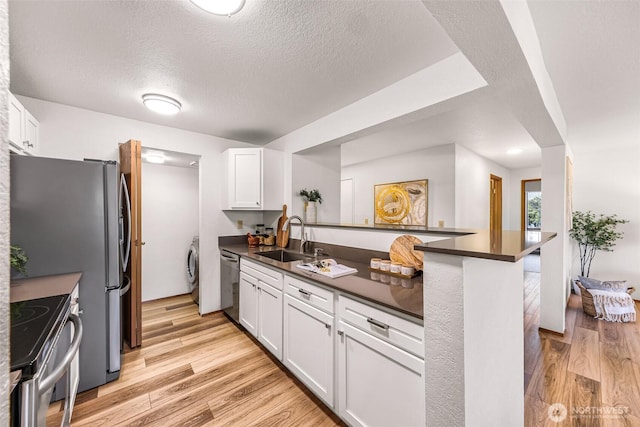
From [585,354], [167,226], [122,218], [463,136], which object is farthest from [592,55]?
[167,226]

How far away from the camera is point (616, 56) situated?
5.45 ft

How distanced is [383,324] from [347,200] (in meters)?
4.30

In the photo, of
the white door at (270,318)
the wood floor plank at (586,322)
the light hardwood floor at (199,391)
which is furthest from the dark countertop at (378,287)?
the wood floor plank at (586,322)

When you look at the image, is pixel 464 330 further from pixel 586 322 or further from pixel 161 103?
pixel 586 322

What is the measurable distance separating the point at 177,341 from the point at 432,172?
13.0 feet

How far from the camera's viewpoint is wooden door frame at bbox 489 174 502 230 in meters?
5.02

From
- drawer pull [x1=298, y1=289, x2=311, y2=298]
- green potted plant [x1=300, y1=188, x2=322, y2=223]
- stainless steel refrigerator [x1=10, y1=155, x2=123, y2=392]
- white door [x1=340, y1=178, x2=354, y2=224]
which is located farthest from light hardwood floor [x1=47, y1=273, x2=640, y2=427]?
white door [x1=340, y1=178, x2=354, y2=224]

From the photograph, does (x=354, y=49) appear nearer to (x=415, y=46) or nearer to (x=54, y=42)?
(x=415, y=46)

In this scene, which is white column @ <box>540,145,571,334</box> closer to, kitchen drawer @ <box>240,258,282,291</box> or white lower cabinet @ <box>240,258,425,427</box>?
white lower cabinet @ <box>240,258,425,427</box>

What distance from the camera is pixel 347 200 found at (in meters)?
5.49

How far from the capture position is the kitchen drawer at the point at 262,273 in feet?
6.97

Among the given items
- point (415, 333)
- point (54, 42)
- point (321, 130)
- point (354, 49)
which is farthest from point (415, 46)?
point (54, 42)

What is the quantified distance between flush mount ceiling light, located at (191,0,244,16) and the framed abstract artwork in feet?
11.5

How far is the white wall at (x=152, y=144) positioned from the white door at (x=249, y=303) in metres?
0.77
